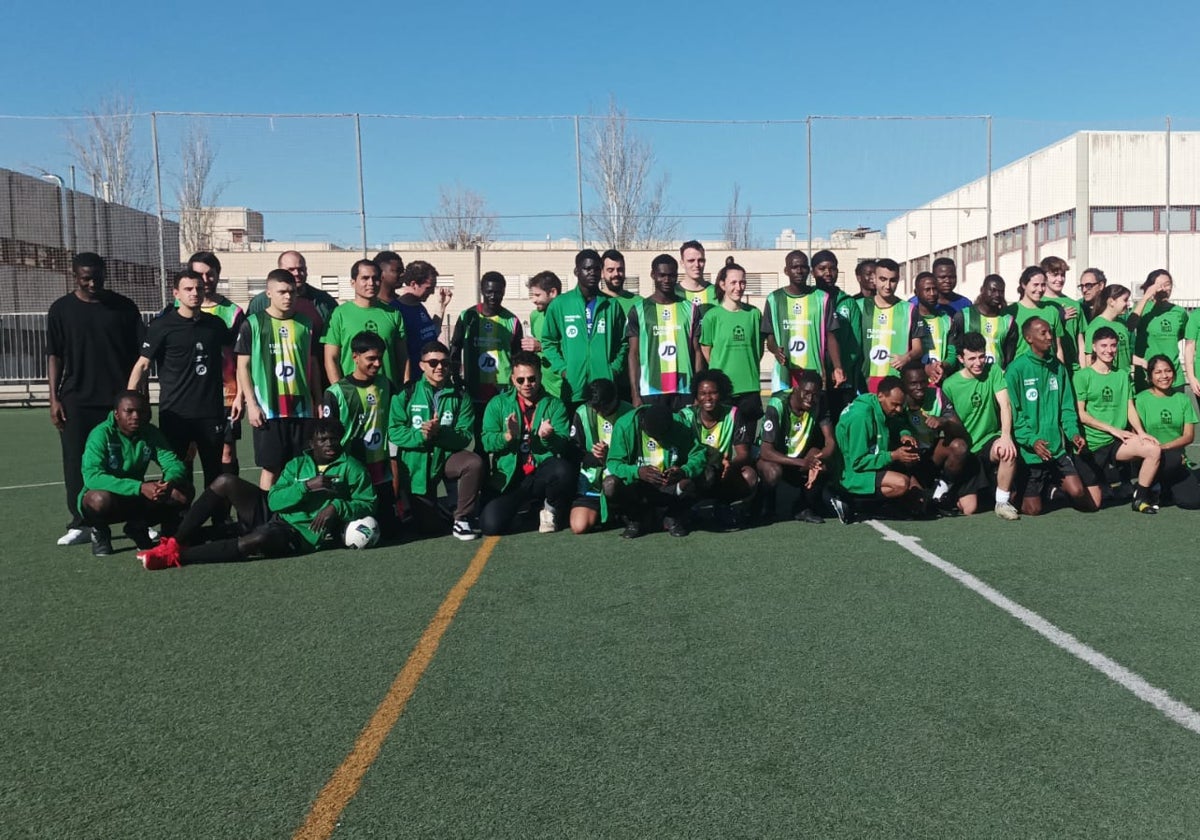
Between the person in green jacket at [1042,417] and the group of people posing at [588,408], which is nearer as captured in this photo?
the group of people posing at [588,408]

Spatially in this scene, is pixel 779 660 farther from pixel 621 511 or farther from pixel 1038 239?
pixel 1038 239

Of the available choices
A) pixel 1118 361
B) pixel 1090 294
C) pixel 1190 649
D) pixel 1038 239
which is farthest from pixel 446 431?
pixel 1038 239

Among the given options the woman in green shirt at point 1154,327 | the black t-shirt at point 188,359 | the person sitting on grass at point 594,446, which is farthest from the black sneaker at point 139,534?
the woman in green shirt at point 1154,327

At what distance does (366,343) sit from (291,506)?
47.9 inches

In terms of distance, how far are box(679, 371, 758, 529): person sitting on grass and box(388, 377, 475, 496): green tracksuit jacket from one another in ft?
5.43

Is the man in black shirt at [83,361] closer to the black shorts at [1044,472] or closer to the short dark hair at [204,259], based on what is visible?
the short dark hair at [204,259]

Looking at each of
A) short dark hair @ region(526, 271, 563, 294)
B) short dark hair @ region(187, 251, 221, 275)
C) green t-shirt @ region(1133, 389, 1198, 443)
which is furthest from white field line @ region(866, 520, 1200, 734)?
short dark hair @ region(187, 251, 221, 275)

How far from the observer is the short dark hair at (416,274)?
799 cm

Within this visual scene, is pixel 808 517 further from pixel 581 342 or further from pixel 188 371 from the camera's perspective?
pixel 188 371

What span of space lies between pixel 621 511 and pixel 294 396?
243cm

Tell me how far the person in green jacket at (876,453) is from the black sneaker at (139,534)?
493cm

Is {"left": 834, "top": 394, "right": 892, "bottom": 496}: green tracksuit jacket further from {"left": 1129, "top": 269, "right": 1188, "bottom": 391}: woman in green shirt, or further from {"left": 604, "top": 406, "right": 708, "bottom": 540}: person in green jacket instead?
{"left": 1129, "top": 269, "right": 1188, "bottom": 391}: woman in green shirt

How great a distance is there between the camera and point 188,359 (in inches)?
265

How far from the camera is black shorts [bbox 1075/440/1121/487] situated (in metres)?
7.80
